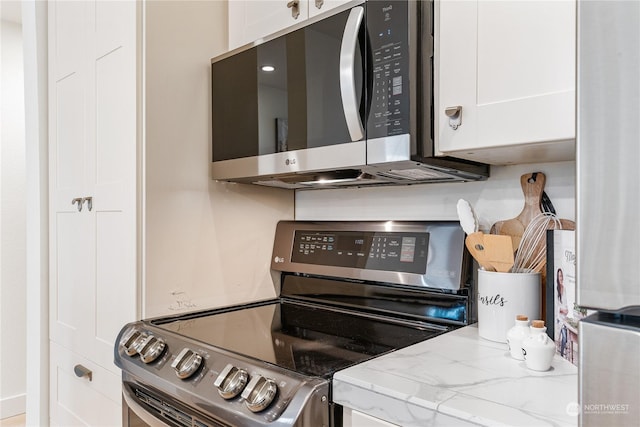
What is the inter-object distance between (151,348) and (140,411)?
18 cm

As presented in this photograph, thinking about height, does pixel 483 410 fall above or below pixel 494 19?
below

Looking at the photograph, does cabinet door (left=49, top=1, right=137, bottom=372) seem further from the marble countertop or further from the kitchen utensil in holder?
the kitchen utensil in holder

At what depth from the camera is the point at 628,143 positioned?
46 cm

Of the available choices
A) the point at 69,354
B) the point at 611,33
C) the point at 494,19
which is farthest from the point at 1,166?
the point at 611,33

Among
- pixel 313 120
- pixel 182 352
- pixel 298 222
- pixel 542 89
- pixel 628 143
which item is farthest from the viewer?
pixel 298 222

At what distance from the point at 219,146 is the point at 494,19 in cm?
93

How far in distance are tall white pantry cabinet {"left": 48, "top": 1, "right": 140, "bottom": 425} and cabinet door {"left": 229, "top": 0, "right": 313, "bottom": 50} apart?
0.33m

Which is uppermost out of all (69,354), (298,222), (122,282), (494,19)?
(494,19)

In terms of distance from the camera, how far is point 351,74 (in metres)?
1.17

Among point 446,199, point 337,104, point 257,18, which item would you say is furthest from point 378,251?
point 257,18

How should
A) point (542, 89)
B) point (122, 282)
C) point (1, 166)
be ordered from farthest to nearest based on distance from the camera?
point (1, 166) → point (122, 282) → point (542, 89)

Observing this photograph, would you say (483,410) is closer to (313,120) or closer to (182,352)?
→ (182,352)

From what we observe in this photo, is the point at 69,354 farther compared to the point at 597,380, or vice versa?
the point at 69,354

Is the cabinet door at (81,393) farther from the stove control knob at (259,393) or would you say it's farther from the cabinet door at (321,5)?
the cabinet door at (321,5)
